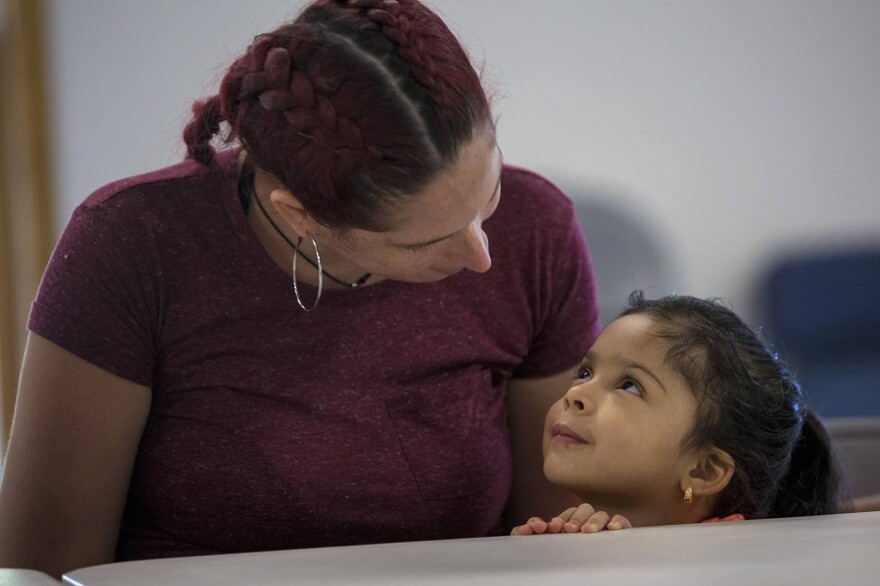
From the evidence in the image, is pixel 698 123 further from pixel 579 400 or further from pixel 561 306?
pixel 579 400

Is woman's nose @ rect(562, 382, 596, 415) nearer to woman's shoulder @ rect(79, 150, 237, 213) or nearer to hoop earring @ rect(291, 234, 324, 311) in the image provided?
hoop earring @ rect(291, 234, 324, 311)

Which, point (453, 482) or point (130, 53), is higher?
point (130, 53)

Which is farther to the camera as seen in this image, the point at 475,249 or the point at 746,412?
the point at 746,412

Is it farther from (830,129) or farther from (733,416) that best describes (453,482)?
(830,129)

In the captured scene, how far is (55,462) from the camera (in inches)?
46.4

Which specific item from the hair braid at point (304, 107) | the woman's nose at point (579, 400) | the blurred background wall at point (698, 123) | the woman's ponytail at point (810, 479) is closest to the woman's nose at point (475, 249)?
the hair braid at point (304, 107)

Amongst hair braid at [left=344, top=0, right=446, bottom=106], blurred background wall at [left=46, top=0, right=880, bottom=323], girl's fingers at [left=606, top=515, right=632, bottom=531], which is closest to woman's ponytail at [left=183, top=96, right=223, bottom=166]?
hair braid at [left=344, top=0, right=446, bottom=106]

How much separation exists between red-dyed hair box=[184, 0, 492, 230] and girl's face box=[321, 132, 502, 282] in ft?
0.06

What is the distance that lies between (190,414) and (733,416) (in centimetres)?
63

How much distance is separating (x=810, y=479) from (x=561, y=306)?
15.0 inches

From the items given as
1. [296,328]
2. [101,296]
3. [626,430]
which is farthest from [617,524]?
[101,296]

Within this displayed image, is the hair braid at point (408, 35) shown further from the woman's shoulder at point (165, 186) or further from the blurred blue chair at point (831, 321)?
the blurred blue chair at point (831, 321)

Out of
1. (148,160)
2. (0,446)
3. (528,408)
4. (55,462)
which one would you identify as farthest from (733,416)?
(0,446)

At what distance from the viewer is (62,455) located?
3.86 ft
